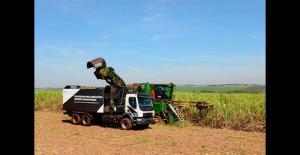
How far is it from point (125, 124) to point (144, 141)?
181 inches

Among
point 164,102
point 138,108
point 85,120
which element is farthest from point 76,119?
point 164,102

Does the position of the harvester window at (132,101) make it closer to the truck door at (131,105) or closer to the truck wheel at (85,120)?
the truck door at (131,105)

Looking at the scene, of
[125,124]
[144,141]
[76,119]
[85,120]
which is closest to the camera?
[144,141]

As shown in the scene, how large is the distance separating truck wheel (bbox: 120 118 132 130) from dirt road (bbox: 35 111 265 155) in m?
0.41

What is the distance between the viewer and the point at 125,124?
70.1 ft

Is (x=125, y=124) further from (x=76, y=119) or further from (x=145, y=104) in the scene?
(x=76, y=119)

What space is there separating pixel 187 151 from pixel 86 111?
410 inches

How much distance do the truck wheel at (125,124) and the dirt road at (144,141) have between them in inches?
16.0

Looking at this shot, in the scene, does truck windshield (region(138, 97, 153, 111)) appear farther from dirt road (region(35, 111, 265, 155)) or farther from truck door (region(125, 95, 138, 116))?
dirt road (region(35, 111, 265, 155))

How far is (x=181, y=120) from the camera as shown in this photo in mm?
23703

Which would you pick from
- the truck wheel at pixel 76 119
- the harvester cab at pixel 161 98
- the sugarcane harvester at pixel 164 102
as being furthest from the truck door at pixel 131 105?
the truck wheel at pixel 76 119

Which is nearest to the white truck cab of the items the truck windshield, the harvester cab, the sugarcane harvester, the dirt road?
the truck windshield
